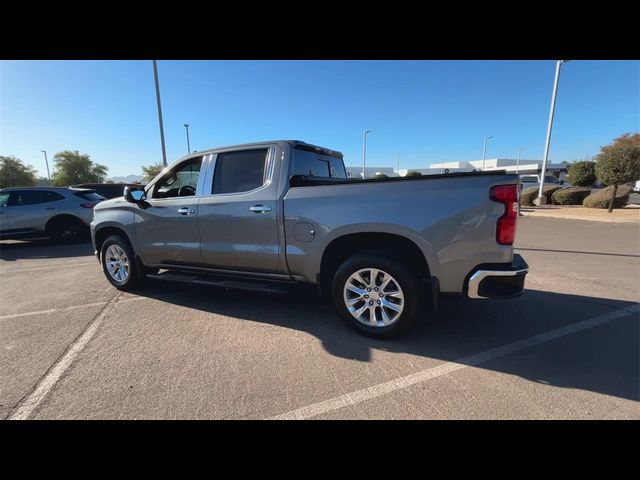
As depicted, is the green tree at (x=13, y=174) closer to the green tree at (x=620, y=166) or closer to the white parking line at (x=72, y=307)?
the white parking line at (x=72, y=307)

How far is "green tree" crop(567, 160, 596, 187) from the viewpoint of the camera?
740 inches

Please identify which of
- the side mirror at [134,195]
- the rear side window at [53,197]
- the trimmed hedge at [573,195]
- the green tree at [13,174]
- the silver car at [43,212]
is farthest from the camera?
the green tree at [13,174]

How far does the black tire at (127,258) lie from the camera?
15.2 ft

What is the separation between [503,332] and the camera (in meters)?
3.34

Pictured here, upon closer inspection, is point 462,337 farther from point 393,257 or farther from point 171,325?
point 171,325

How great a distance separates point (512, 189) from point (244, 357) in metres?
2.75

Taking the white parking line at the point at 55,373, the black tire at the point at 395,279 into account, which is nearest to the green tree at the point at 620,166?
the black tire at the point at 395,279

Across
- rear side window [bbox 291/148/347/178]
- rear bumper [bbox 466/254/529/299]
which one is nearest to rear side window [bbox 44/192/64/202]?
rear side window [bbox 291/148/347/178]

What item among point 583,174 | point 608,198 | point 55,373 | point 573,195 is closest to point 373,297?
point 55,373

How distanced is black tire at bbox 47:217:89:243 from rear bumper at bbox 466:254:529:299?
10320mm

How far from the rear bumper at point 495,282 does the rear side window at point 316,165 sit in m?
2.11

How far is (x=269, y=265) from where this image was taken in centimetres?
362

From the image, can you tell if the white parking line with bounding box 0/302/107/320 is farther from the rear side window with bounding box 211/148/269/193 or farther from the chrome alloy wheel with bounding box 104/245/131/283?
the rear side window with bounding box 211/148/269/193

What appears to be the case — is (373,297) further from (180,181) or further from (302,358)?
(180,181)
